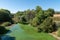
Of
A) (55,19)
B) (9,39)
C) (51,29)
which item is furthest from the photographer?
(55,19)

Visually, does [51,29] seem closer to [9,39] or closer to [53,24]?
Answer: [53,24]

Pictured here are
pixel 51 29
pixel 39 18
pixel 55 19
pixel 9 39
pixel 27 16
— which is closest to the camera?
pixel 9 39

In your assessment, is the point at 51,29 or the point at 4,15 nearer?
the point at 51,29

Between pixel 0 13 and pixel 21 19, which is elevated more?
pixel 0 13

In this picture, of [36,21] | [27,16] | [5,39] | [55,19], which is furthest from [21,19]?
[5,39]

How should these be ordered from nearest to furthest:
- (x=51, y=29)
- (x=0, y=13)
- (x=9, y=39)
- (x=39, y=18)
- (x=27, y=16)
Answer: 1. (x=9, y=39)
2. (x=51, y=29)
3. (x=39, y=18)
4. (x=0, y=13)
5. (x=27, y=16)

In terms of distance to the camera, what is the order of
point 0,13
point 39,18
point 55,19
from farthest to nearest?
point 0,13 → point 39,18 → point 55,19

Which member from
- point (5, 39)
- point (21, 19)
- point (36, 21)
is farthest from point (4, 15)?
point (5, 39)

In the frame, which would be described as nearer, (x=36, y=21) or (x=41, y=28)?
(x=41, y=28)

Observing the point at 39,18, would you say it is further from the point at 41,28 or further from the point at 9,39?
the point at 9,39
